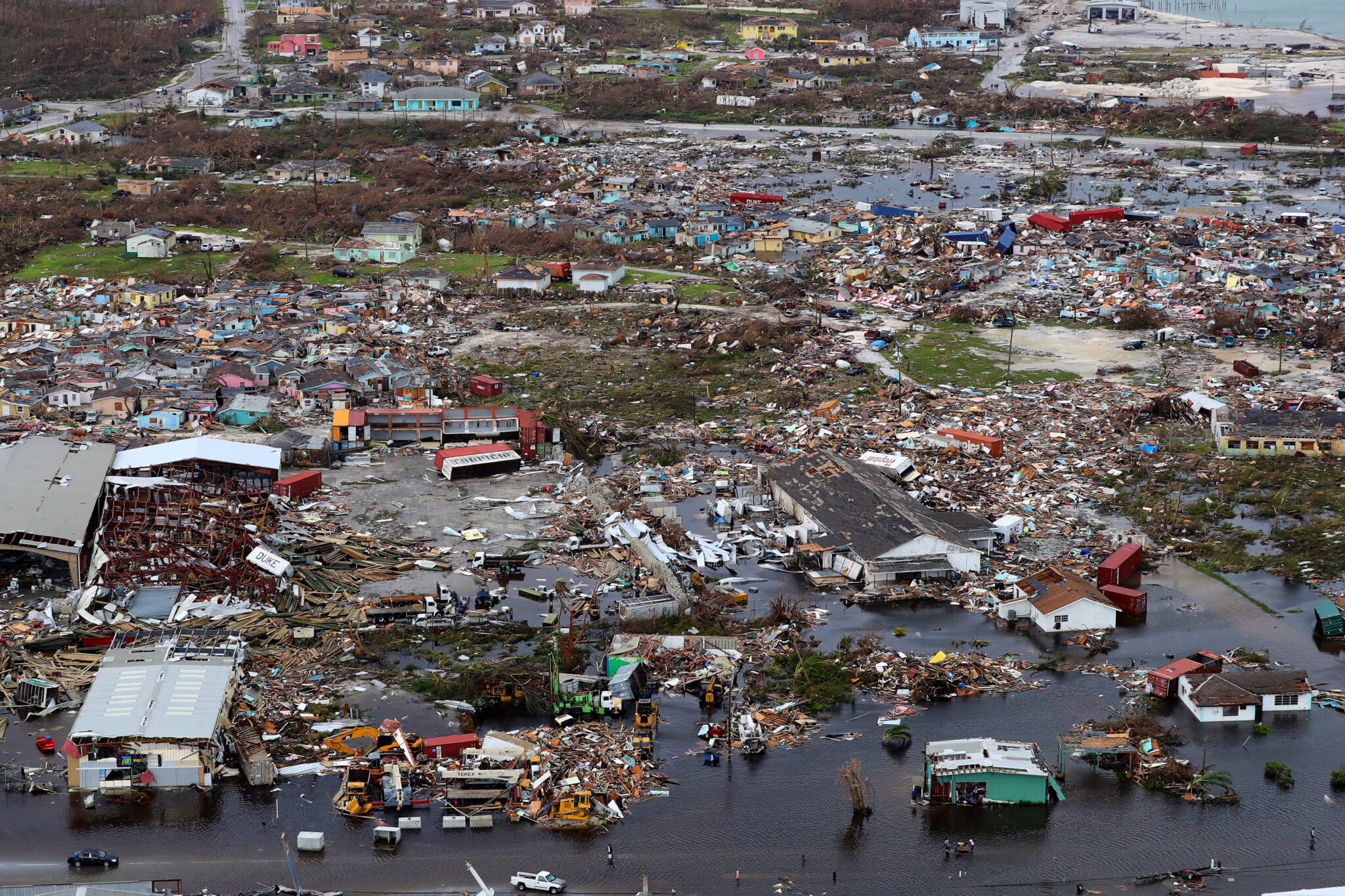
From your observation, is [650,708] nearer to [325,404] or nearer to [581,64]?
[325,404]

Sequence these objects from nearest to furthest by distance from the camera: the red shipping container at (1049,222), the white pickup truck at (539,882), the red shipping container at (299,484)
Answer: the white pickup truck at (539,882) < the red shipping container at (299,484) < the red shipping container at (1049,222)

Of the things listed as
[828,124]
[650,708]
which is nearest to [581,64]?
[828,124]

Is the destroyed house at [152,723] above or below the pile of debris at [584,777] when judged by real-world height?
above

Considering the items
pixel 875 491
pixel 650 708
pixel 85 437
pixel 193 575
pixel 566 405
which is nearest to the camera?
pixel 650 708

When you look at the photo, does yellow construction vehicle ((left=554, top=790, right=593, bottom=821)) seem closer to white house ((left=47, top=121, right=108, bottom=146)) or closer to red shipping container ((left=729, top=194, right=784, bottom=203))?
red shipping container ((left=729, top=194, right=784, bottom=203))

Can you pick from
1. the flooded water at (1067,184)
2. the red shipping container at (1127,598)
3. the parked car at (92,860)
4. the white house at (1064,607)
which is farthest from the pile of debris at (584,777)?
the flooded water at (1067,184)

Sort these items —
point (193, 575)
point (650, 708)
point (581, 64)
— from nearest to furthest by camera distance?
point (650, 708) < point (193, 575) < point (581, 64)

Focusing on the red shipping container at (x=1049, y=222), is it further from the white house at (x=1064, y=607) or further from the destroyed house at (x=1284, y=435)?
the white house at (x=1064, y=607)
